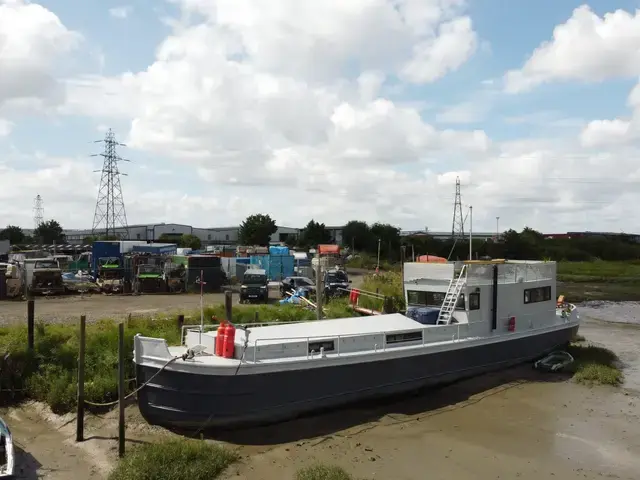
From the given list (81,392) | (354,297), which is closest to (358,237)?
(354,297)

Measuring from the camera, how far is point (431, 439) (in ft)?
41.8

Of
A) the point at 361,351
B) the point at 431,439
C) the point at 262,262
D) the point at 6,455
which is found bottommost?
the point at 431,439

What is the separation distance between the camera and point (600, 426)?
13867 millimetres

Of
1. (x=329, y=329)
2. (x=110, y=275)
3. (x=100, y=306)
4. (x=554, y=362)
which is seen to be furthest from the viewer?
(x=110, y=275)

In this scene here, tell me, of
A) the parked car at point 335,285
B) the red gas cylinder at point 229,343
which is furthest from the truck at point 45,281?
the red gas cylinder at point 229,343

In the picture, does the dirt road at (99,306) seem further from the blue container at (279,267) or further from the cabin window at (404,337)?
the cabin window at (404,337)

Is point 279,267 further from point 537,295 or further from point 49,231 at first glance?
point 49,231

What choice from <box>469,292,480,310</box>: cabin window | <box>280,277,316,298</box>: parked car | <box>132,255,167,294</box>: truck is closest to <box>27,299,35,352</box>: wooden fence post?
<box>469,292,480,310</box>: cabin window

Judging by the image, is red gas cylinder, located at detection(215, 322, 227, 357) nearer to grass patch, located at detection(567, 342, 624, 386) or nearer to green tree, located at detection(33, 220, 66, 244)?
grass patch, located at detection(567, 342, 624, 386)

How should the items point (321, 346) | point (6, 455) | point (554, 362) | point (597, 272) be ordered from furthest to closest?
point (597, 272) → point (554, 362) → point (321, 346) → point (6, 455)

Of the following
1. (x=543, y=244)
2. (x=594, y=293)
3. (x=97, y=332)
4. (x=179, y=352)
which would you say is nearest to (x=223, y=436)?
(x=179, y=352)

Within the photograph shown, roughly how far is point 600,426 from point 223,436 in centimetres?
938

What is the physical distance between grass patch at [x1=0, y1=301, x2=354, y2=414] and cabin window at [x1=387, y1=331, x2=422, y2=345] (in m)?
6.22

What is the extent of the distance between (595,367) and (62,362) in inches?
649
